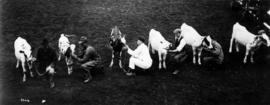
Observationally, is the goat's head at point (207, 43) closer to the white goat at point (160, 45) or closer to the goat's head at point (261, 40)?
the white goat at point (160, 45)

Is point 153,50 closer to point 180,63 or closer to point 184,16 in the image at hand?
point 180,63

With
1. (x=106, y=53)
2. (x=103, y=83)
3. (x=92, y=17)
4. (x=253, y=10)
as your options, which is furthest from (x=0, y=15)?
(x=253, y=10)

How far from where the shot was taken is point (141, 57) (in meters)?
15.5

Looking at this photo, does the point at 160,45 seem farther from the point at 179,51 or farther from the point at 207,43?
the point at 207,43

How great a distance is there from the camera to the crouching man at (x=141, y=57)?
1544 cm

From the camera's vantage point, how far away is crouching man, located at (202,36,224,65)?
15617mm

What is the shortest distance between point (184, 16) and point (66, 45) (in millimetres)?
6294

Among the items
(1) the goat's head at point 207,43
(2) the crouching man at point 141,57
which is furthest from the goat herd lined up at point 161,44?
(2) the crouching man at point 141,57

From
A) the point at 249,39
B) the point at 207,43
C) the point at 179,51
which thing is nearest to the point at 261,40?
the point at 249,39

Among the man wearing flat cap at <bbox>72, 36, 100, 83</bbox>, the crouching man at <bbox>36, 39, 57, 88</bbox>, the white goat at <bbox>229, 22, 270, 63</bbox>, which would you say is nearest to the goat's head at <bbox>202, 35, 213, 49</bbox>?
the white goat at <bbox>229, 22, 270, 63</bbox>

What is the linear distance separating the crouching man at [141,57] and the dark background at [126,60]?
1.54 feet

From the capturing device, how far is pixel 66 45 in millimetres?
15547

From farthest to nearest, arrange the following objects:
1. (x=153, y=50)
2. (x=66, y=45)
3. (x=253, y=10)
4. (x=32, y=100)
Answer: (x=253, y=10) < (x=153, y=50) < (x=66, y=45) < (x=32, y=100)

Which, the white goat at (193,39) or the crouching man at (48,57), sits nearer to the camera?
the crouching man at (48,57)
